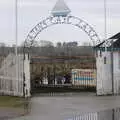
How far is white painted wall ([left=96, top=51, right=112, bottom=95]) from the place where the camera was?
759 inches

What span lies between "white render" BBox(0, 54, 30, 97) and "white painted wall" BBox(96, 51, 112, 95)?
134 inches

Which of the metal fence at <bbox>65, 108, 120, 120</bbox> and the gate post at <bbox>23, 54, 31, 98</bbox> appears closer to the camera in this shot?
the metal fence at <bbox>65, 108, 120, 120</bbox>

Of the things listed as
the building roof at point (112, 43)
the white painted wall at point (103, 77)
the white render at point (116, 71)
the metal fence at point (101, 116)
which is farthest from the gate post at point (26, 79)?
the metal fence at point (101, 116)

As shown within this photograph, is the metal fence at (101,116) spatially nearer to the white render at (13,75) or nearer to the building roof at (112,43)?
the white render at (13,75)

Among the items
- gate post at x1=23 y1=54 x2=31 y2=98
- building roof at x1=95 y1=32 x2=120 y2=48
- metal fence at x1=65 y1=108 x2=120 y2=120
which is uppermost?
building roof at x1=95 y1=32 x2=120 y2=48

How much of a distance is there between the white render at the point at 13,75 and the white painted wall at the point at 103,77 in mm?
3409

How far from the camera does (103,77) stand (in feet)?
63.8

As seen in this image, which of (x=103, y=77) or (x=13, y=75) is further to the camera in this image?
(x=103, y=77)

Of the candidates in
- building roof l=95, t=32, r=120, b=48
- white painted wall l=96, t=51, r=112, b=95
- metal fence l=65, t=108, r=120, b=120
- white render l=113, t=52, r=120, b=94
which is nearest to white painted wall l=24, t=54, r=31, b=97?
white painted wall l=96, t=51, r=112, b=95

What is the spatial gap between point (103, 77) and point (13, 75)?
4.29 m

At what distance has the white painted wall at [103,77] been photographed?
19291 mm

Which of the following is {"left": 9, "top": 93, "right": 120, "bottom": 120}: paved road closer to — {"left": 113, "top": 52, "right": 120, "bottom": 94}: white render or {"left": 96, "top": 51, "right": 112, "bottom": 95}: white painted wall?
{"left": 96, "top": 51, "right": 112, "bottom": 95}: white painted wall

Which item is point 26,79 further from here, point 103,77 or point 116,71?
point 116,71

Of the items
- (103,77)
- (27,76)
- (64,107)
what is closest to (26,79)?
(27,76)
